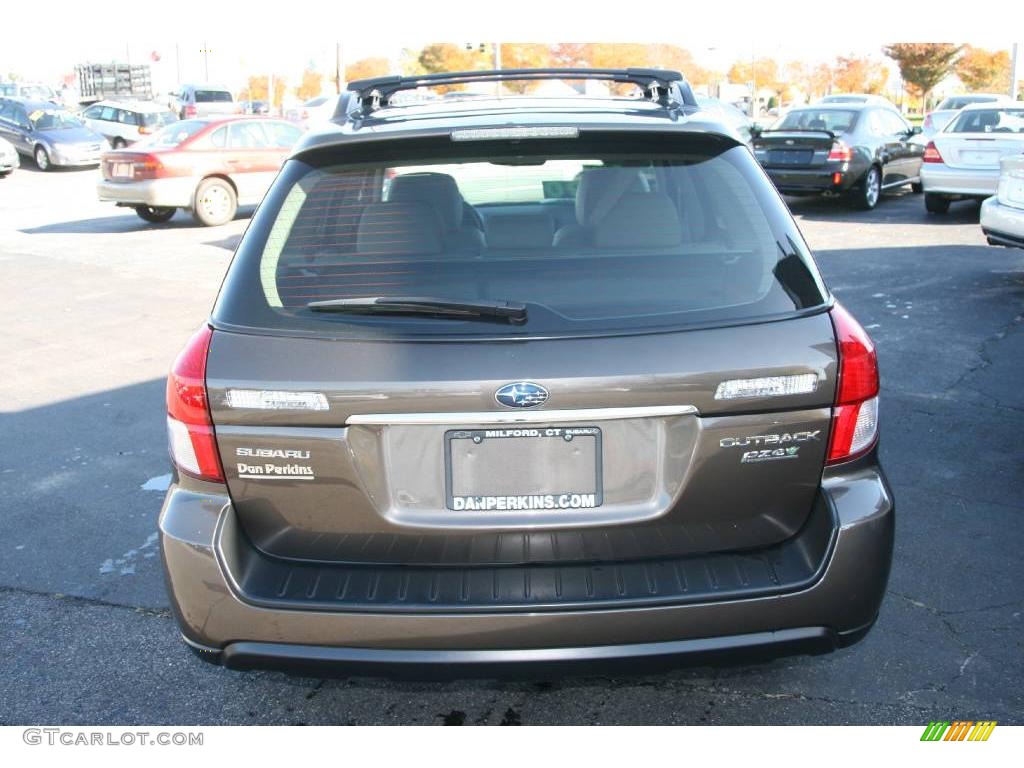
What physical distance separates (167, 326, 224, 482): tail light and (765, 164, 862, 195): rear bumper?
13.4m

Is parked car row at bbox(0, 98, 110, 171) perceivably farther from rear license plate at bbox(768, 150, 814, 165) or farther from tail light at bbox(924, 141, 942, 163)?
tail light at bbox(924, 141, 942, 163)

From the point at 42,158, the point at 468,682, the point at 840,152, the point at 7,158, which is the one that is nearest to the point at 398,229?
the point at 468,682

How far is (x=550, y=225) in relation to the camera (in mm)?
3037

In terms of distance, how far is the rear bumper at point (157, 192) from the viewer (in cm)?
1526

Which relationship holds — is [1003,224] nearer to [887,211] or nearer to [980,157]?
[980,157]

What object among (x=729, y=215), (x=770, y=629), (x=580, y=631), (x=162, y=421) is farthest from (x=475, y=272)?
(x=162, y=421)

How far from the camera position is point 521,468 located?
101 inches

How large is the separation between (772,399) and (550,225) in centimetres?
88

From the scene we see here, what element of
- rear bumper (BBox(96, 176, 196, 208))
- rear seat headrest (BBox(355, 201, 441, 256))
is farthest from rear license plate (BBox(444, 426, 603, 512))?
rear bumper (BBox(96, 176, 196, 208))

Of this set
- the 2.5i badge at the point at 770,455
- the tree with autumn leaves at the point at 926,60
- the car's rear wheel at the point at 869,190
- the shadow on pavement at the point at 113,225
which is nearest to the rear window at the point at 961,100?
the car's rear wheel at the point at 869,190

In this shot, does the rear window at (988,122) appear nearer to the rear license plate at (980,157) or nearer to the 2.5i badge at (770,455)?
the rear license plate at (980,157)

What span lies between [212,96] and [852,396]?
44.7 meters

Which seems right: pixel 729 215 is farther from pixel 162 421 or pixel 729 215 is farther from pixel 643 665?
pixel 162 421

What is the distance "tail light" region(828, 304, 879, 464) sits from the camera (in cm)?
265
